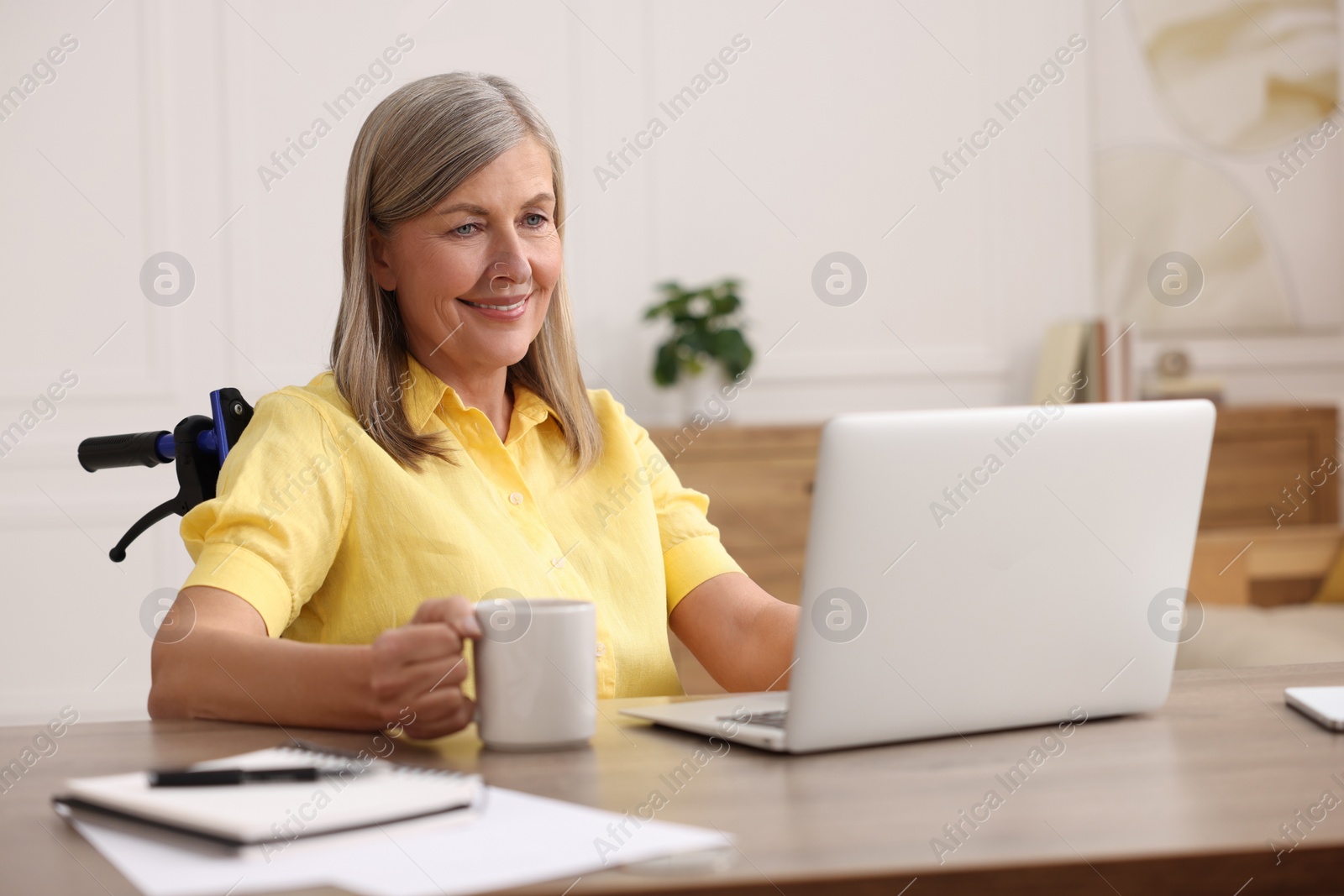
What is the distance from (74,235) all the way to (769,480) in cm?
207

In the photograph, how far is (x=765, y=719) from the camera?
105 cm

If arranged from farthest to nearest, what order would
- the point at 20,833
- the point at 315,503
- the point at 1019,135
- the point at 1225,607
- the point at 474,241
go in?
the point at 1019,135, the point at 1225,607, the point at 474,241, the point at 315,503, the point at 20,833

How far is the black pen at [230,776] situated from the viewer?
0.83 metres

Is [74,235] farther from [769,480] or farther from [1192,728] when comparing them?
[1192,728]

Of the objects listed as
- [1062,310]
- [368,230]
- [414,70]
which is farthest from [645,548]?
[1062,310]

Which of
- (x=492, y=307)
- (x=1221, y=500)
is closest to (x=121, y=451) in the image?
(x=492, y=307)

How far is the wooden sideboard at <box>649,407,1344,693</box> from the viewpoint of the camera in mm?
3299

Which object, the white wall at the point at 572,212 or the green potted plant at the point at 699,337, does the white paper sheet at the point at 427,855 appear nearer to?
the green potted plant at the point at 699,337

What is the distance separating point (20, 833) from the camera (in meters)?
0.82

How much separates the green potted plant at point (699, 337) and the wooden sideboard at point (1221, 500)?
0.19 meters

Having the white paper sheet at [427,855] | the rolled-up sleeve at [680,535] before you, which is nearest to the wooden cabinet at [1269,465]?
the rolled-up sleeve at [680,535]

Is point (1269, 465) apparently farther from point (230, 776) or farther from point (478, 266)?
point (230, 776)

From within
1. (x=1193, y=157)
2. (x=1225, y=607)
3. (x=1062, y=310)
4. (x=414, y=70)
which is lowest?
(x=1225, y=607)

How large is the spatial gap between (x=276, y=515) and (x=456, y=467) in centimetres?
23
